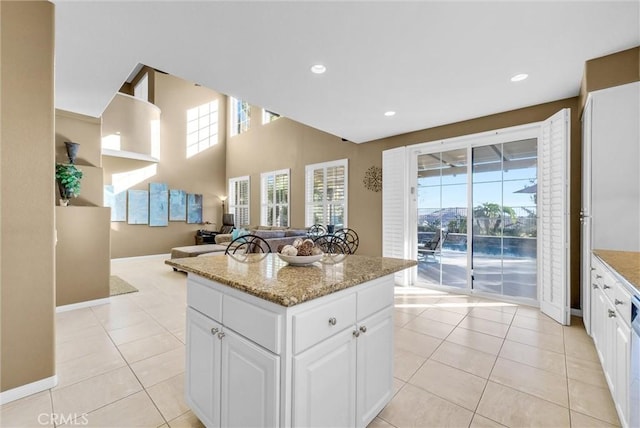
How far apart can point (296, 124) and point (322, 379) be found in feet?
20.6

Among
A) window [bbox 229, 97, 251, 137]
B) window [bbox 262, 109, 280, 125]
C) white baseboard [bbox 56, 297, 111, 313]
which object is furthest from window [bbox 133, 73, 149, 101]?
white baseboard [bbox 56, 297, 111, 313]

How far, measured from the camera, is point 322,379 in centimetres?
119

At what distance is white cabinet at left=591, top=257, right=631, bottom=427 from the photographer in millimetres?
1392

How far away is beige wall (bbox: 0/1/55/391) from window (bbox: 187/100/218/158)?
679 centimetres

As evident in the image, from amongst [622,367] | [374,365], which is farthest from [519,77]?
[374,365]

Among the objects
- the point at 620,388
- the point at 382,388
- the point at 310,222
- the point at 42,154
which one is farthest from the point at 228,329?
the point at 310,222

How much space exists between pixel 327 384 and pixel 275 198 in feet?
21.1

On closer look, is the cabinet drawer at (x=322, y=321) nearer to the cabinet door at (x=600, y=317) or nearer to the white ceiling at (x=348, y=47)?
the cabinet door at (x=600, y=317)

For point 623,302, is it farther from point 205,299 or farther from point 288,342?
point 205,299

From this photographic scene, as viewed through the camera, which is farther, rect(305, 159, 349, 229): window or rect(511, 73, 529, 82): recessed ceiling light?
rect(305, 159, 349, 229): window

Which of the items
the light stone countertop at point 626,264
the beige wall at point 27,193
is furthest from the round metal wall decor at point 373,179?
the beige wall at point 27,193

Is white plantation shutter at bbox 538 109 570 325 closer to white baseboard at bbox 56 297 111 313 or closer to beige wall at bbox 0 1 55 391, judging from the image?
beige wall at bbox 0 1 55 391

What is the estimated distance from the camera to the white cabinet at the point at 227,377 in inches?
43.3

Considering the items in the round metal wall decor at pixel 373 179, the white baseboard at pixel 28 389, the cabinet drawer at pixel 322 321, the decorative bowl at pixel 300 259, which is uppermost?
the round metal wall decor at pixel 373 179
